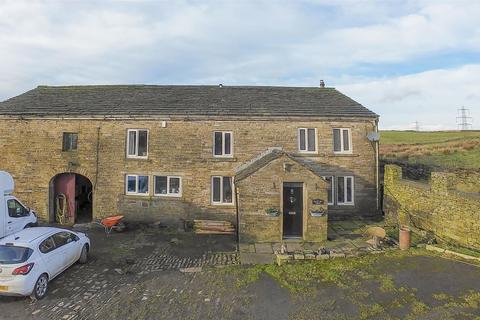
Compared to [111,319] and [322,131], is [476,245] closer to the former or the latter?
[322,131]

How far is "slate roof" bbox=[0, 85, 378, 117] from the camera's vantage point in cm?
1809

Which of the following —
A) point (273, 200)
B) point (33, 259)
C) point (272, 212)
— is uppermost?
point (273, 200)

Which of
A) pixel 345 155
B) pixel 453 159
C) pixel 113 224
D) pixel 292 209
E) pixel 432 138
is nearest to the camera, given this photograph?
pixel 292 209

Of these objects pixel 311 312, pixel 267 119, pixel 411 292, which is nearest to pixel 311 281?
pixel 311 312

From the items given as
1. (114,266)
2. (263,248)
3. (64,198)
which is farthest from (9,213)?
(263,248)

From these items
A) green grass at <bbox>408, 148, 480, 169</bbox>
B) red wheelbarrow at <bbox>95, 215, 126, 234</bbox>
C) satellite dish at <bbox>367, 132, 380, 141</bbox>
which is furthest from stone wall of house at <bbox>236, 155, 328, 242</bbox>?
green grass at <bbox>408, 148, 480, 169</bbox>

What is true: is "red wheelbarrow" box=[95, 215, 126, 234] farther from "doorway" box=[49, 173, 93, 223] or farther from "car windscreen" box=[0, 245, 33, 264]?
"car windscreen" box=[0, 245, 33, 264]

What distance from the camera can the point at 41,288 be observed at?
9352 mm

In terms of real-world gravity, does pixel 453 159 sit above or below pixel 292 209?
above

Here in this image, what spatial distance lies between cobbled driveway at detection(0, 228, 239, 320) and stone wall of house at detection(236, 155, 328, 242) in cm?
145

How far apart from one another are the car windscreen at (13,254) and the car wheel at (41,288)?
78 centimetres

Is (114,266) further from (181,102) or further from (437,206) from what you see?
(437,206)

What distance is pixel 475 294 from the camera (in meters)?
9.13

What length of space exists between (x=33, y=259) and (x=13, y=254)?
56 centimetres
